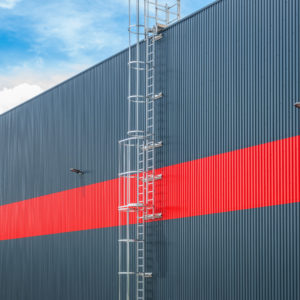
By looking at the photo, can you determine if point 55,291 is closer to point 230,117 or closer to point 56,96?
point 56,96

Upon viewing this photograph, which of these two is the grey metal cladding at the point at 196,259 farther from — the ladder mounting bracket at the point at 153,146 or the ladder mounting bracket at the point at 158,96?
the ladder mounting bracket at the point at 158,96

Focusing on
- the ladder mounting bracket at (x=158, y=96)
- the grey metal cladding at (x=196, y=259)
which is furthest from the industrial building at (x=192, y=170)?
the ladder mounting bracket at (x=158, y=96)

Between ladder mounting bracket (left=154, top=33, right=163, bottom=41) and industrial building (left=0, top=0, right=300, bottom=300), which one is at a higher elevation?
ladder mounting bracket (left=154, top=33, right=163, bottom=41)

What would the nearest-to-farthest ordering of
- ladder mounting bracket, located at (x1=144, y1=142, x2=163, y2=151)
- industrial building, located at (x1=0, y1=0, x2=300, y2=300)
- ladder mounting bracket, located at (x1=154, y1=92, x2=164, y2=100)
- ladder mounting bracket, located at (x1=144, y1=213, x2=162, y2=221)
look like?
industrial building, located at (x1=0, y1=0, x2=300, y2=300) < ladder mounting bracket, located at (x1=144, y1=213, x2=162, y2=221) < ladder mounting bracket, located at (x1=144, y1=142, x2=163, y2=151) < ladder mounting bracket, located at (x1=154, y1=92, x2=164, y2=100)

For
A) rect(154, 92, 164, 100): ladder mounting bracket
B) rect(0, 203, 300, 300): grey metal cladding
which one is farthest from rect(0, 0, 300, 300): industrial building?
rect(154, 92, 164, 100): ladder mounting bracket

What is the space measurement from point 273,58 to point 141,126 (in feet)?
22.6

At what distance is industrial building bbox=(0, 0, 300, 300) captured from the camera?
18.5 m

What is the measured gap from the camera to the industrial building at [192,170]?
18469 mm

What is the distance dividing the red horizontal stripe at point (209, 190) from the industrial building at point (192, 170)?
4cm

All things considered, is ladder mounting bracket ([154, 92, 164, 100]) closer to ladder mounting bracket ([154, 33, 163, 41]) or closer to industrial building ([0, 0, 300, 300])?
industrial building ([0, 0, 300, 300])

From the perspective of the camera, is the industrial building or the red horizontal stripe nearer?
the red horizontal stripe

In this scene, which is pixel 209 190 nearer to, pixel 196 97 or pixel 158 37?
pixel 196 97

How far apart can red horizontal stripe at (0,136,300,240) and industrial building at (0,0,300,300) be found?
0.04m

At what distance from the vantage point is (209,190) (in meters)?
20.8
